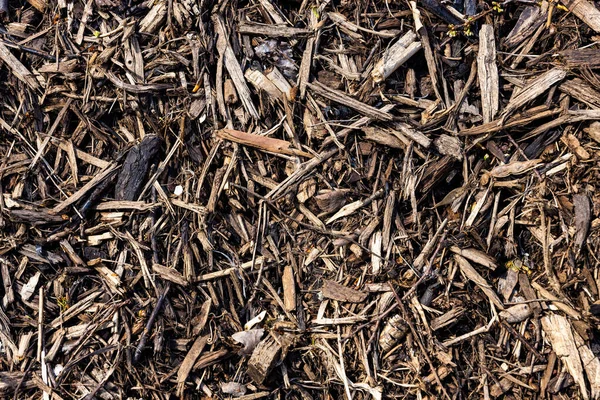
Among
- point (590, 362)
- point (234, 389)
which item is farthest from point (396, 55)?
point (234, 389)

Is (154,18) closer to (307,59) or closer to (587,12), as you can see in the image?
(307,59)

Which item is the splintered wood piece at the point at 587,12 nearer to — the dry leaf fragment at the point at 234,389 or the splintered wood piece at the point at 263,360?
the splintered wood piece at the point at 263,360

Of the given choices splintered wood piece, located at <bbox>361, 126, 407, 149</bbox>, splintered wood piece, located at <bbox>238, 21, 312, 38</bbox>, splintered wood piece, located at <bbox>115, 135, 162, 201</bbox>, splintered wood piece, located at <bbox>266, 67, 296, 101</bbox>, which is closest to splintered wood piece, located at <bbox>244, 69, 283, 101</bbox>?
splintered wood piece, located at <bbox>266, 67, 296, 101</bbox>

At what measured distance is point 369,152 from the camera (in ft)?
9.46

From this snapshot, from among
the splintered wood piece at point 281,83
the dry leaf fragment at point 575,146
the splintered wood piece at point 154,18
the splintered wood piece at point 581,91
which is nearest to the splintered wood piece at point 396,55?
the splintered wood piece at point 281,83

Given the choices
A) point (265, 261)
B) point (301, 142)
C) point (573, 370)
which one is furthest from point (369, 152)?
point (573, 370)

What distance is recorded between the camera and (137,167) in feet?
9.71

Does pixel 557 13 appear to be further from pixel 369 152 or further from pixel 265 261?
pixel 265 261

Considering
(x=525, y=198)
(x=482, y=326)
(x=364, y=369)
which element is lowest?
(x=364, y=369)

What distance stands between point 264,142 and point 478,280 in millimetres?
1307

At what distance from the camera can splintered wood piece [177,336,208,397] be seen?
9.42 feet

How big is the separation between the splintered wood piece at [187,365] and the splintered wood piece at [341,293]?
708 millimetres

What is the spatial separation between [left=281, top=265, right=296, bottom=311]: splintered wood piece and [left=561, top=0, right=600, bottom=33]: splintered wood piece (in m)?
1.97

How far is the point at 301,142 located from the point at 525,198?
3.89ft
